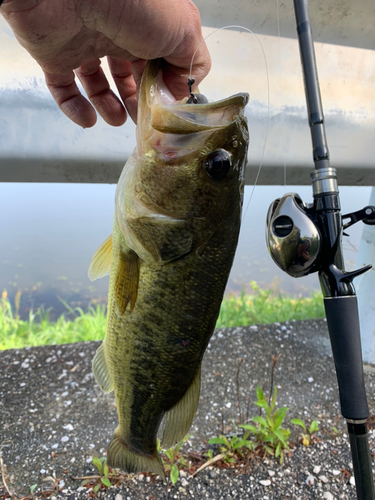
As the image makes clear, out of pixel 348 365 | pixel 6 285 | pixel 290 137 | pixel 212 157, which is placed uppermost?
pixel 290 137

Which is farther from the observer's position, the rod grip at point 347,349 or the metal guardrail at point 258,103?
the metal guardrail at point 258,103

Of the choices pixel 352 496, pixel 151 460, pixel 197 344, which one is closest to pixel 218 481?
pixel 352 496

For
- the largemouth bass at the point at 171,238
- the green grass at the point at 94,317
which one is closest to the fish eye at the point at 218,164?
the largemouth bass at the point at 171,238

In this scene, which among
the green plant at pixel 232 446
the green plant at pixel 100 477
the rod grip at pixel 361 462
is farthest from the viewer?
the green plant at pixel 232 446

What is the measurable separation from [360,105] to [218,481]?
219 centimetres

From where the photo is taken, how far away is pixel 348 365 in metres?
0.96

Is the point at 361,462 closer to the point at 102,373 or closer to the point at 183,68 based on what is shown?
the point at 102,373

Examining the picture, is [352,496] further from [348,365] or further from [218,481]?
[348,365]

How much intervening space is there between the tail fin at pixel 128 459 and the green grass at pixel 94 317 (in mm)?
1815

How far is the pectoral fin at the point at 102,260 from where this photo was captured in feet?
3.61

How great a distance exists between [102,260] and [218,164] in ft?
1.63

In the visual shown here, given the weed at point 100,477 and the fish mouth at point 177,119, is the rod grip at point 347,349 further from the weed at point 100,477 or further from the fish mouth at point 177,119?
the weed at point 100,477

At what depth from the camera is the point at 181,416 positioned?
3.59 feet

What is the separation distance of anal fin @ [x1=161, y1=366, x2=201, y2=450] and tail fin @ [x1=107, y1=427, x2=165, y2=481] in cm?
10
